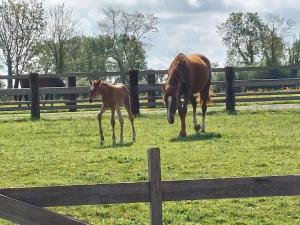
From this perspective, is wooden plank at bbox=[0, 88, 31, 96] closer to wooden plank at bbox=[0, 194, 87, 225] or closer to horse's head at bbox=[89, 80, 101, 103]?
horse's head at bbox=[89, 80, 101, 103]

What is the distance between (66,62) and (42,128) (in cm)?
3659

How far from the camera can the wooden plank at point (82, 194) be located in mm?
5363

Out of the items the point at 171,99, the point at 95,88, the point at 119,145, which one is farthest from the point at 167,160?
the point at 95,88

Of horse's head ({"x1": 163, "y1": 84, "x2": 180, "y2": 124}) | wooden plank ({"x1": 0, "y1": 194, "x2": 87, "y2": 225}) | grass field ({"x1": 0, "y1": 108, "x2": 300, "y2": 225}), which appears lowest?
grass field ({"x1": 0, "y1": 108, "x2": 300, "y2": 225})

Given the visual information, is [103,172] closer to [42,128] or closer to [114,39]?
[42,128]

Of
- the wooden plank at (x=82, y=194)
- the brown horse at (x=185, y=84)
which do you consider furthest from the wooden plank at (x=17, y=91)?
the wooden plank at (x=82, y=194)

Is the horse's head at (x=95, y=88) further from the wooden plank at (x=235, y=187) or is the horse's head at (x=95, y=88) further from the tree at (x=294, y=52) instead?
the tree at (x=294, y=52)

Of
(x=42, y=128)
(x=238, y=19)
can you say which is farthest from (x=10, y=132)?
(x=238, y=19)

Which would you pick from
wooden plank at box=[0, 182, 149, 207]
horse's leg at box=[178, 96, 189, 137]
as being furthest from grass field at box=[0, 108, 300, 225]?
wooden plank at box=[0, 182, 149, 207]

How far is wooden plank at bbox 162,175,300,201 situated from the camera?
5.52m

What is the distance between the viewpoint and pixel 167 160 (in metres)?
11.1

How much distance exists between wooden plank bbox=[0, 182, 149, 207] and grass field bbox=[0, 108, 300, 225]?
2.06 m

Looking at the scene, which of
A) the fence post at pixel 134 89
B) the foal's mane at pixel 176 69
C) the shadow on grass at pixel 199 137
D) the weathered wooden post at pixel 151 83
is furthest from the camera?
the weathered wooden post at pixel 151 83

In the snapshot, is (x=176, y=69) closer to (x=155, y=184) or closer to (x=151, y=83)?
(x=151, y=83)
